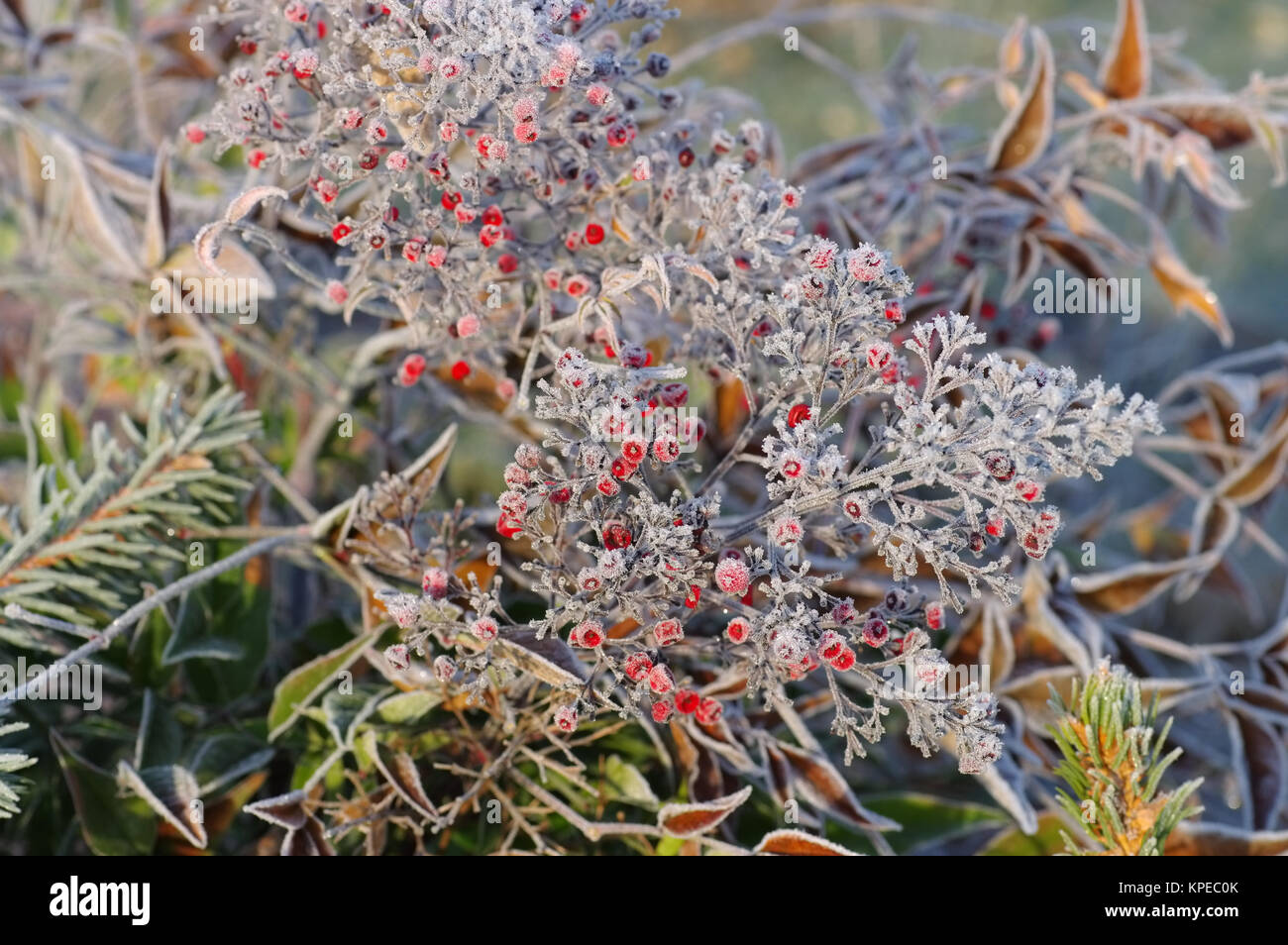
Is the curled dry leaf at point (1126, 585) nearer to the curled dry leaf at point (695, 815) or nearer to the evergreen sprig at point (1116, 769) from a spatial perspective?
the evergreen sprig at point (1116, 769)

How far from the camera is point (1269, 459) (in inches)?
29.4

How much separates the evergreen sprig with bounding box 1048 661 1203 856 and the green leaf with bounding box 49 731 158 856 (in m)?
0.46

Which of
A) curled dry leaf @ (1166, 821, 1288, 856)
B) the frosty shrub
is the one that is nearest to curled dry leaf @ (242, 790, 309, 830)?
the frosty shrub

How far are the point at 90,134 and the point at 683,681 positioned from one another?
572 millimetres

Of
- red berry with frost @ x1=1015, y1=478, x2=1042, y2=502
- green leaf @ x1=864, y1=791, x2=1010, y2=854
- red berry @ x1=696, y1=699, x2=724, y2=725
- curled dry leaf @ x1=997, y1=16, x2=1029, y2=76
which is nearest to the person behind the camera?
red berry with frost @ x1=1015, y1=478, x2=1042, y2=502

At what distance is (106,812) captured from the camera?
60 cm

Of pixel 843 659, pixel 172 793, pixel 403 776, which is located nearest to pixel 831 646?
pixel 843 659

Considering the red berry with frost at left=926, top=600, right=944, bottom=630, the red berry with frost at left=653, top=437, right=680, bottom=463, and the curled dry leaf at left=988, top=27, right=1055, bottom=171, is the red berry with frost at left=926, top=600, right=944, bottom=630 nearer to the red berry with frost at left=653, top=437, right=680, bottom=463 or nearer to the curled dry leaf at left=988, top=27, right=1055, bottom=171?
the red berry with frost at left=653, top=437, right=680, bottom=463

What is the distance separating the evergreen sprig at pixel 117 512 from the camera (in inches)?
23.5

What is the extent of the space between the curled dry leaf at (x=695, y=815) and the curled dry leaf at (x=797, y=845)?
0.02 meters

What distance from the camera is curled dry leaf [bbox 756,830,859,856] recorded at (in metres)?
0.55

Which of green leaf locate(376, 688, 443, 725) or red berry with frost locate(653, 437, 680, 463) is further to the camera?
green leaf locate(376, 688, 443, 725)

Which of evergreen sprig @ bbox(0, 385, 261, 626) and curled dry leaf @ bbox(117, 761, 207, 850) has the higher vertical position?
evergreen sprig @ bbox(0, 385, 261, 626)

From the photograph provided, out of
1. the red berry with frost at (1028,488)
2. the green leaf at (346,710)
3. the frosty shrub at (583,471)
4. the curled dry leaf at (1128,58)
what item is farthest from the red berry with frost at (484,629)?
the curled dry leaf at (1128,58)
